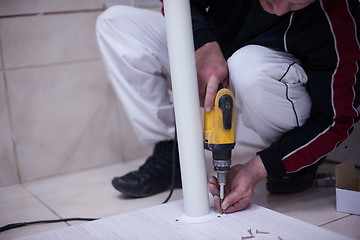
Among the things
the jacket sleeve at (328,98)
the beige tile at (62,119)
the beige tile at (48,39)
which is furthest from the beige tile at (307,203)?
the beige tile at (48,39)

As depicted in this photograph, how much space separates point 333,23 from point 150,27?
1.87 ft

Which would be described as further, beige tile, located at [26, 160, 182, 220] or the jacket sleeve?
beige tile, located at [26, 160, 182, 220]

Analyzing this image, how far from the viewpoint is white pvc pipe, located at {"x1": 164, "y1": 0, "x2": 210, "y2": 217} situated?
91cm

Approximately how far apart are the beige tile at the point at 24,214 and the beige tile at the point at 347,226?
0.60 metres

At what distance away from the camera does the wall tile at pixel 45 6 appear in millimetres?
1457

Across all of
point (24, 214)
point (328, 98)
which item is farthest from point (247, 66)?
point (24, 214)

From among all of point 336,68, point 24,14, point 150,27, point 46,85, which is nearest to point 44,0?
point 24,14

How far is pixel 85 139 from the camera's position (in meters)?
1.64

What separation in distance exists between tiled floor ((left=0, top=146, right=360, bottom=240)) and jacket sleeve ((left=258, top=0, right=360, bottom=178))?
0.14m

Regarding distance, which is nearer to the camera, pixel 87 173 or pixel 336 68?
pixel 336 68

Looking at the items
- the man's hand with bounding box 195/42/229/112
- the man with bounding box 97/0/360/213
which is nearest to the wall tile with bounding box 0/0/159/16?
the man with bounding box 97/0/360/213

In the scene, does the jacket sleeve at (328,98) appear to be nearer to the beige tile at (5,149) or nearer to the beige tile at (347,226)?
the beige tile at (347,226)

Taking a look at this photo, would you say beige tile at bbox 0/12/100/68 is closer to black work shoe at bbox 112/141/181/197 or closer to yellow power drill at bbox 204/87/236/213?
black work shoe at bbox 112/141/181/197

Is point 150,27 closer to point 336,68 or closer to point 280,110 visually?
point 280,110
